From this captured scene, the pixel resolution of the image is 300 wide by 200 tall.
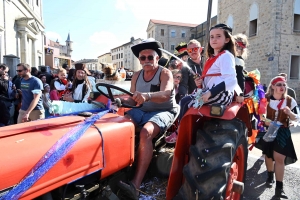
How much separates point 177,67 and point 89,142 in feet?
9.25

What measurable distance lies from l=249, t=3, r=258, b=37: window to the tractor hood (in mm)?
17313

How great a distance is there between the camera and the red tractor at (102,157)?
4.25 feet

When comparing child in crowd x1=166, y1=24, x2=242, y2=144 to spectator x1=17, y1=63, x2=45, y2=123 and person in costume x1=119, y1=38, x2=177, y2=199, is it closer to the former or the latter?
person in costume x1=119, y1=38, x2=177, y2=199

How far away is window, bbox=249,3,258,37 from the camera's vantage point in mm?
16466

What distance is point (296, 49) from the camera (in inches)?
615

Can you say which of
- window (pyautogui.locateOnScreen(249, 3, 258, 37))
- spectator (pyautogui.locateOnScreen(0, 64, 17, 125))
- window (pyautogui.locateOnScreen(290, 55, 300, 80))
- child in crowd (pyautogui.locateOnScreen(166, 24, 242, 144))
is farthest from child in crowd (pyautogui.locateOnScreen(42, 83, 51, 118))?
window (pyautogui.locateOnScreen(290, 55, 300, 80))

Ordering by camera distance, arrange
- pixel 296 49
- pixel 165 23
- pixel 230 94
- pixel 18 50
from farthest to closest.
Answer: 1. pixel 165 23
2. pixel 296 49
3. pixel 18 50
4. pixel 230 94

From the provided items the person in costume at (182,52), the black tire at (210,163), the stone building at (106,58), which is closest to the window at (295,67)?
the person in costume at (182,52)

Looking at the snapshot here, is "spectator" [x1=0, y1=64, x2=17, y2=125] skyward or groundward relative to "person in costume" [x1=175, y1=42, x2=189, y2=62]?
groundward

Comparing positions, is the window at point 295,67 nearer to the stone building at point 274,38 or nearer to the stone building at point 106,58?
the stone building at point 274,38

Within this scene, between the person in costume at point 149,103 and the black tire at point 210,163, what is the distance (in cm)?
44

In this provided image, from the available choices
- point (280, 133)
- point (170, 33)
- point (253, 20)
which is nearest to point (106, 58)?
point (170, 33)

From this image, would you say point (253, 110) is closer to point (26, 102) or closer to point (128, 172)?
point (128, 172)

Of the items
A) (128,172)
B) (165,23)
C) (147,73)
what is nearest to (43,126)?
(128,172)
